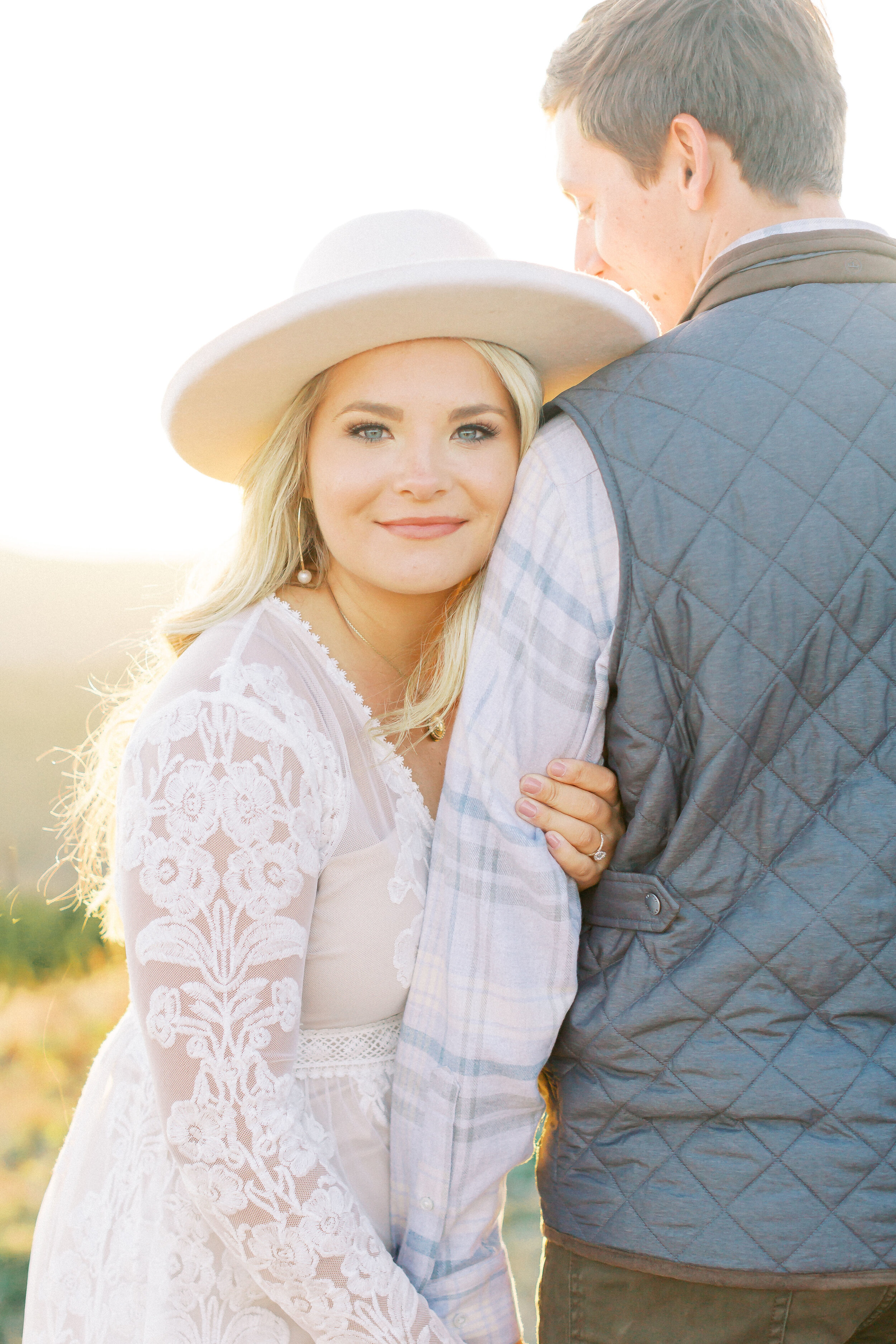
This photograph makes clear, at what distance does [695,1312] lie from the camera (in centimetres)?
134

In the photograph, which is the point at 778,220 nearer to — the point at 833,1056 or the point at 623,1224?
the point at 833,1056

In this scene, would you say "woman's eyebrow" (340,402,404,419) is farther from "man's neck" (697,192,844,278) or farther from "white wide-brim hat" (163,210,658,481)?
"man's neck" (697,192,844,278)

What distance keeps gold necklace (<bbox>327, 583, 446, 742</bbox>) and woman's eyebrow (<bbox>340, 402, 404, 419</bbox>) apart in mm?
313

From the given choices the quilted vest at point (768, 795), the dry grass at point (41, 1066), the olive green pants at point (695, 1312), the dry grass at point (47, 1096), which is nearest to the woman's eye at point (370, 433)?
the quilted vest at point (768, 795)

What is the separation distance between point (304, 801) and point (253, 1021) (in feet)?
0.94

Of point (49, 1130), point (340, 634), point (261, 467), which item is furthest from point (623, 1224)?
point (49, 1130)

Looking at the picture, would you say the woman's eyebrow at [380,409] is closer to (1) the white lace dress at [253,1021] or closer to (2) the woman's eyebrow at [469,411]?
(2) the woman's eyebrow at [469,411]

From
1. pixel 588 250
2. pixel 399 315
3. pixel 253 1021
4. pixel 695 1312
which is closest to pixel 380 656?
pixel 399 315

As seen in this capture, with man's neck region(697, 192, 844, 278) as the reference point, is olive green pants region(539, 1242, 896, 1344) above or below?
below

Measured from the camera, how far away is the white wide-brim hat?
1465 millimetres

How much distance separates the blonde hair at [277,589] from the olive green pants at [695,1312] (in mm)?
821

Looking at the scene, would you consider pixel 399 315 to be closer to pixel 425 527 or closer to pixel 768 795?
pixel 425 527

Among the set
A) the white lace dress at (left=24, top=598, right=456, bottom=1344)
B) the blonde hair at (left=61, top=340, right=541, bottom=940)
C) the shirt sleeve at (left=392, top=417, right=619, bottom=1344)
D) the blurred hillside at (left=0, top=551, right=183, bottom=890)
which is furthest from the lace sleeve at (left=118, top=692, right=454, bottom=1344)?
the blurred hillside at (left=0, top=551, right=183, bottom=890)

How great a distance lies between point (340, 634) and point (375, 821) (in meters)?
0.34
